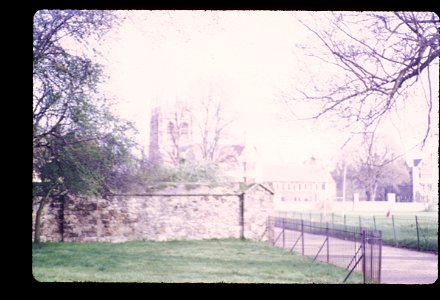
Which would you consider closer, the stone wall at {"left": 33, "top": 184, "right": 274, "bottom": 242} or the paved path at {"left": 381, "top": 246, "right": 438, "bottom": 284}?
the paved path at {"left": 381, "top": 246, "right": 438, "bottom": 284}

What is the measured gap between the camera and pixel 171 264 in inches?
254

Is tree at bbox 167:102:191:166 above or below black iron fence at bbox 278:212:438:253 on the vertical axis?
above

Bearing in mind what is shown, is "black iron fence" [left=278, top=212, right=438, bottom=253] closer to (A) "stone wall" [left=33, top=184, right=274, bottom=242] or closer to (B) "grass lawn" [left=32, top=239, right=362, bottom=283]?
(B) "grass lawn" [left=32, top=239, right=362, bottom=283]

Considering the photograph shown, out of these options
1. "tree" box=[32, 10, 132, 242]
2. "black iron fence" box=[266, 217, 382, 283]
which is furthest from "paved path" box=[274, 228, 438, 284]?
"tree" box=[32, 10, 132, 242]

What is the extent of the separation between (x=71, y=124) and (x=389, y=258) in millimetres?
4582

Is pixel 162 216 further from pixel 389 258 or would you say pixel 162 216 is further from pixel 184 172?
pixel 389 258

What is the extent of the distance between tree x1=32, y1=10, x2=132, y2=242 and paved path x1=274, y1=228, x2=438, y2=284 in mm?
3589

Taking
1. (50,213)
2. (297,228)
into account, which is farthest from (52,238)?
(297,228)

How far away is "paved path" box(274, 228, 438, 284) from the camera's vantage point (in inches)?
203

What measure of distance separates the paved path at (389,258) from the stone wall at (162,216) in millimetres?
810

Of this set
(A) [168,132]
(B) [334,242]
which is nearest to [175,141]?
(A) [168,132]

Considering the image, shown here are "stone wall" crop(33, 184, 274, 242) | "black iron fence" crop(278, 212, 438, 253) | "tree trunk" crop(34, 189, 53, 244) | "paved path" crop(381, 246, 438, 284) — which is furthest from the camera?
"stone wall" crop(33, 184, 274, 242)
